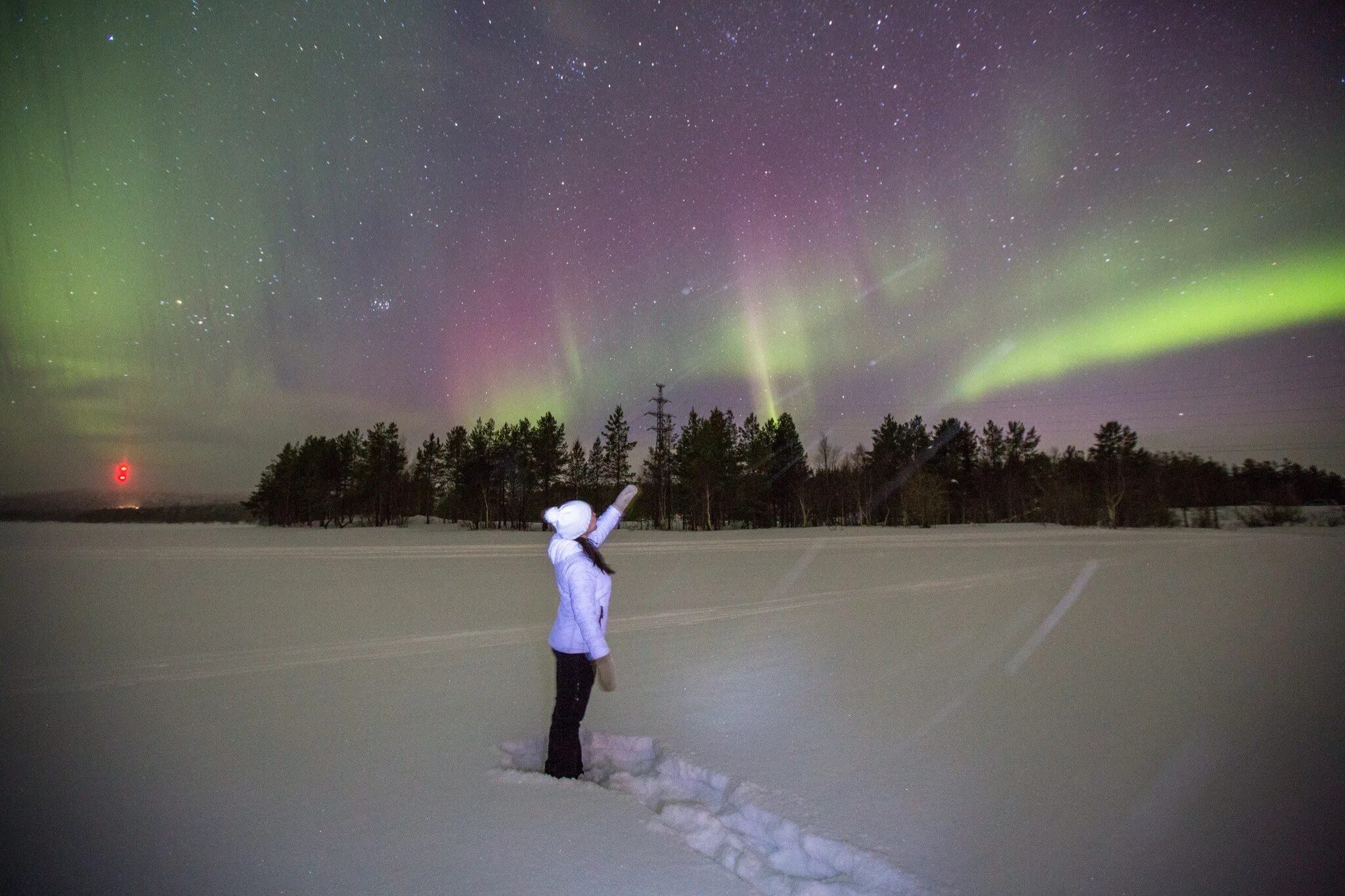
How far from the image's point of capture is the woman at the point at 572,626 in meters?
3.76

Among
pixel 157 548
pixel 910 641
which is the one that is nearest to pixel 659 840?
pixel 910 641

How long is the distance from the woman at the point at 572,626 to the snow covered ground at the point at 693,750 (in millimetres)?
232

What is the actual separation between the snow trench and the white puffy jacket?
2.97 feet

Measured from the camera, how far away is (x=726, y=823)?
3.48 metres

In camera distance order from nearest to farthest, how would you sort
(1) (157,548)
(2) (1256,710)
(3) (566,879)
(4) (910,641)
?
(3) (566,879) < (2) (1256,710) < (4) (910,641) < (1) (157,548)

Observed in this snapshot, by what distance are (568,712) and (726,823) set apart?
1.15 m

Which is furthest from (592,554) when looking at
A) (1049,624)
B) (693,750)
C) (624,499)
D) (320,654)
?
(1049,624)

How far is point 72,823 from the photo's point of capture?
3.31m

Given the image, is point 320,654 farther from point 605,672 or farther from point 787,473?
point 787,473

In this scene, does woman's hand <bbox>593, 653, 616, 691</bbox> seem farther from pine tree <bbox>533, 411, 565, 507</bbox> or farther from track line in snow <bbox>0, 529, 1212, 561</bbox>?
pine tree <bbox>533, 411, 565, 507</bbox>

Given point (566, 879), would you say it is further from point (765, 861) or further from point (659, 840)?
point (765, 861)

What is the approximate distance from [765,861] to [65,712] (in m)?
5.69

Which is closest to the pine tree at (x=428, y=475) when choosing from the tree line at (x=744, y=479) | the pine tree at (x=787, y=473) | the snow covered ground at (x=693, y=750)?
the tree line at (x=744, y=479)

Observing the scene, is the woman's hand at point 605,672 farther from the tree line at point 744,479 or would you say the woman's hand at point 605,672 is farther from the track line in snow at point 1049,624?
the tree line at point 744,479
